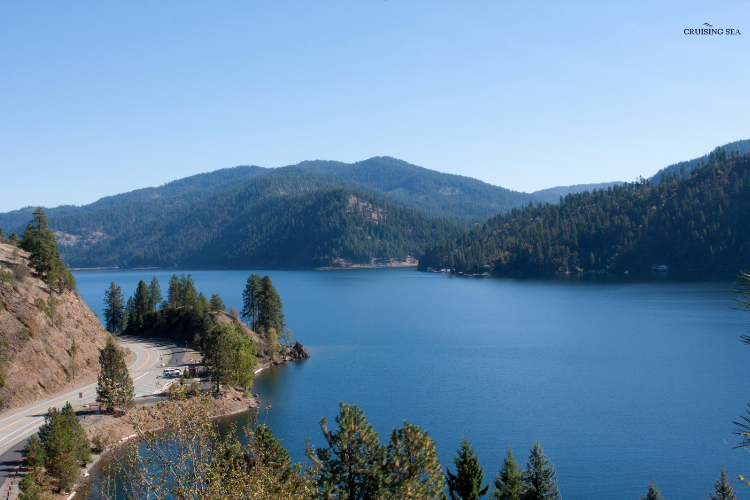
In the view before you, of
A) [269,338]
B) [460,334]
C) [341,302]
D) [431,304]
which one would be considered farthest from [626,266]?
[269,338]

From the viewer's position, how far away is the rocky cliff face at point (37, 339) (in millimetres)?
45625

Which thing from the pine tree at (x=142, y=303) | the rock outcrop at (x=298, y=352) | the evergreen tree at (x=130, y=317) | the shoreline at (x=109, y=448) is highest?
the pine tree at (x=142, y=303)

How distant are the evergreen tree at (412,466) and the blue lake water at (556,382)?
14.4 meters

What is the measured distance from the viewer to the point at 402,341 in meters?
81.9

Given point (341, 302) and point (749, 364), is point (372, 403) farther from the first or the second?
point (341, 302)

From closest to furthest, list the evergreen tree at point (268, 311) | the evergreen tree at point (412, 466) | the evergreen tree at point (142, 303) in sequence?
the evergreen tree at point (412, 466) → the evergreen tree at point (268, 311) → the evergreen tree at point (142, 303)

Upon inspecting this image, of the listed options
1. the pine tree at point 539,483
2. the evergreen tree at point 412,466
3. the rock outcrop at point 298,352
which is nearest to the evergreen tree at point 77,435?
the evergreen tree at point 412,466

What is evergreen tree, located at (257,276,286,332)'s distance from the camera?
77.3 metres

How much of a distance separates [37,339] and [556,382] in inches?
1977

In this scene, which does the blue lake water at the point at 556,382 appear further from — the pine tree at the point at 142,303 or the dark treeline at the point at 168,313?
the pine tree at the point at 142,303

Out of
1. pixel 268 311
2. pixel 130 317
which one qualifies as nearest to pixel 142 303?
pixel 130 317

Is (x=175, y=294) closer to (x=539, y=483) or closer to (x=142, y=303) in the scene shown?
(x=142, y=303)

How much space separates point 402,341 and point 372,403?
31961 millimetres

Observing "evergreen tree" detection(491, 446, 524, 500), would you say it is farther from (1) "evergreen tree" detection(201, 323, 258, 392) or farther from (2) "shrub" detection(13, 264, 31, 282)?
(2) "shrub" detection(13, 264, 31, 282)
